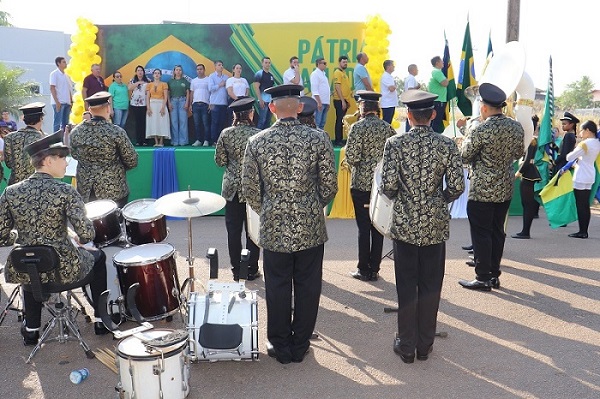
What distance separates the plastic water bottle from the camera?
156 inches

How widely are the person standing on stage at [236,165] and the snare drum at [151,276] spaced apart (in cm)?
123

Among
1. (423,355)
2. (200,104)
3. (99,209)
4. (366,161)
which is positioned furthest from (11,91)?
(423,355)

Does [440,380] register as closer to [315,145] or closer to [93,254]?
[315,145]

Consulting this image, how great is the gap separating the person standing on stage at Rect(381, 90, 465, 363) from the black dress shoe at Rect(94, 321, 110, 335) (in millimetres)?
2491

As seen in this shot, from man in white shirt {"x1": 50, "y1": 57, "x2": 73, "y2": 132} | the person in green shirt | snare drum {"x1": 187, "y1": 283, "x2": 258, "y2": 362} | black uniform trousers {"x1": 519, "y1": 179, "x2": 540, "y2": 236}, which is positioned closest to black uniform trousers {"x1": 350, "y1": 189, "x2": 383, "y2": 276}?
snare drum {"x1": 187, "y1": 283, "x2": 258, "y2": 362}

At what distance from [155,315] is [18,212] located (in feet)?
4.35

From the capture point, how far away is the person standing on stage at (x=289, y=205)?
13.2 feet

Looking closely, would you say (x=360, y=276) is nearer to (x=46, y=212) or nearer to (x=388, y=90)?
(x=46, y=212)

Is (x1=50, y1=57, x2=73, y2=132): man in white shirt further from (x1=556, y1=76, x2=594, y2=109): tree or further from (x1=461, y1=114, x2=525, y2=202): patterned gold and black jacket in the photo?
(x1=556, y1=76, x2=594, y2=109): tree

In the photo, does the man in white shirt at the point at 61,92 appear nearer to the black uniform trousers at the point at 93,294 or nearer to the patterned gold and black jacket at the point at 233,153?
the patterned gold and black jacket at the point at 233,153

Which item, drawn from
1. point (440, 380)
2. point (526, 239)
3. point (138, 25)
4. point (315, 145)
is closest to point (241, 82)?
point (138, 25)

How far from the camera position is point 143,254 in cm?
459

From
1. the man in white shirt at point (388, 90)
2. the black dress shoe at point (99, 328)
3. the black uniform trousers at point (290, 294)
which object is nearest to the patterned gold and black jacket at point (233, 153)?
the black uniform trousers at point (290, 294)

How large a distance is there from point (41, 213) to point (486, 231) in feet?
13.6
